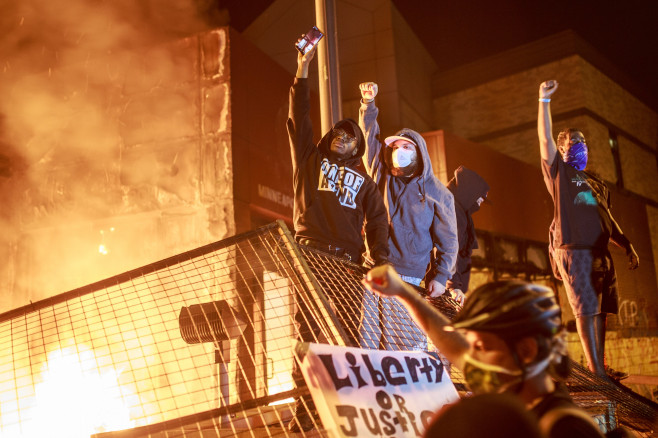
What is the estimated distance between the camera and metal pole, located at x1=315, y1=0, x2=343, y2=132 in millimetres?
6723

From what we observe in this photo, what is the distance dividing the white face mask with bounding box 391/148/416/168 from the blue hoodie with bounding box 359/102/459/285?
11 cm

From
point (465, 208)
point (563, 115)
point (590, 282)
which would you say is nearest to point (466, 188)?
point (465, 208)

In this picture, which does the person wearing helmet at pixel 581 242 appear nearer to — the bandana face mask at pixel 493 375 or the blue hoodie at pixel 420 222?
the blue hoodie at pixel 420 222

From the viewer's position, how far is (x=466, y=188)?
787 cm

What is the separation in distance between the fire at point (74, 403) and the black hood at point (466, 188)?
4.77 metres

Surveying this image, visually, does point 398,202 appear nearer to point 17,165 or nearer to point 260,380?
point 260,380

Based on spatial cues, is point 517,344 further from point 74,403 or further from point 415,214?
point 74,403

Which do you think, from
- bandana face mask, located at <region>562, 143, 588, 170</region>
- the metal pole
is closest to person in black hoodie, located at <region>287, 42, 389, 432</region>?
the metal pole

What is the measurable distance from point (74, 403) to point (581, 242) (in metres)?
5.93

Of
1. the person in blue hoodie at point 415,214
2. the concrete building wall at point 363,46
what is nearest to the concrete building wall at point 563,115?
the concrete building wall at point 363,46

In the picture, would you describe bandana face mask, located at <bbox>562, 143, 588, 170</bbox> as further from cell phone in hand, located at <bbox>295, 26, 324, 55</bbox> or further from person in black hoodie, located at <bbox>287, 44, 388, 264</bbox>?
cell phone in hand, located at <bbox>295, 26, 324, 55</bbox>

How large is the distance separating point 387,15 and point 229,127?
8803 mm

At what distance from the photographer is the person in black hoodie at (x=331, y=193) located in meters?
5.05

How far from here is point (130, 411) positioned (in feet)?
24.9
